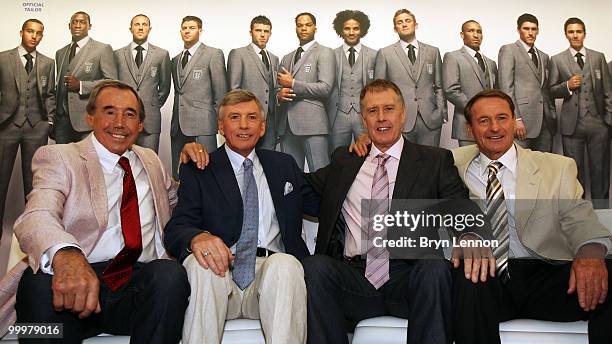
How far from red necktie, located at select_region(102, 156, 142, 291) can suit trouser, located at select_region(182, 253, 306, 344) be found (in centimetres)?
32

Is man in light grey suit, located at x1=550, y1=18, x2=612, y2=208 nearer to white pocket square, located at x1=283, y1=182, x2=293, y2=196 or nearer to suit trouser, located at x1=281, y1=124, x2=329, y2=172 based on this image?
suit trouser, located at x1=281, y1=124, x2=329, y2=172

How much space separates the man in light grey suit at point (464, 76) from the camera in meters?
3.63

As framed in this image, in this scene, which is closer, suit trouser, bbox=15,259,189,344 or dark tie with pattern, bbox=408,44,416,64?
suit trouser, bbox=15,259,189,344

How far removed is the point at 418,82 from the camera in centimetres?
368

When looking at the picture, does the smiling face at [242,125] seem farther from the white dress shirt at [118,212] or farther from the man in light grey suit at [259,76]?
the man in light grey suit at [259,76]

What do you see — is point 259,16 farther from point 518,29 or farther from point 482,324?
point 482,324

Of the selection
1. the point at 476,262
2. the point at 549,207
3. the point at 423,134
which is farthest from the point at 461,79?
the point at 476,262

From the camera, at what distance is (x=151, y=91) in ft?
12.0

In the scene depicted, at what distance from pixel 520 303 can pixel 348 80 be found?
1.86 m

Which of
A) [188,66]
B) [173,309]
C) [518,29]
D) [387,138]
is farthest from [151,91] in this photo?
[518,29]

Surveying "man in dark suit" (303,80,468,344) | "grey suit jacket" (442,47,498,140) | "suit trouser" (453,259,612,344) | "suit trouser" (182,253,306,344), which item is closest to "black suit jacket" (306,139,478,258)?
"man in dark suit" (303,80,468,344)

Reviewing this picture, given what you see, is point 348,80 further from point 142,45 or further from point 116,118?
point 116,118

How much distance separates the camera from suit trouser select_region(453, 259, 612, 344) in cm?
204

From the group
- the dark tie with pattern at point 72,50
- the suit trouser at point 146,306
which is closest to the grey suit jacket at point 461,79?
the suit trouser at point 146,306
